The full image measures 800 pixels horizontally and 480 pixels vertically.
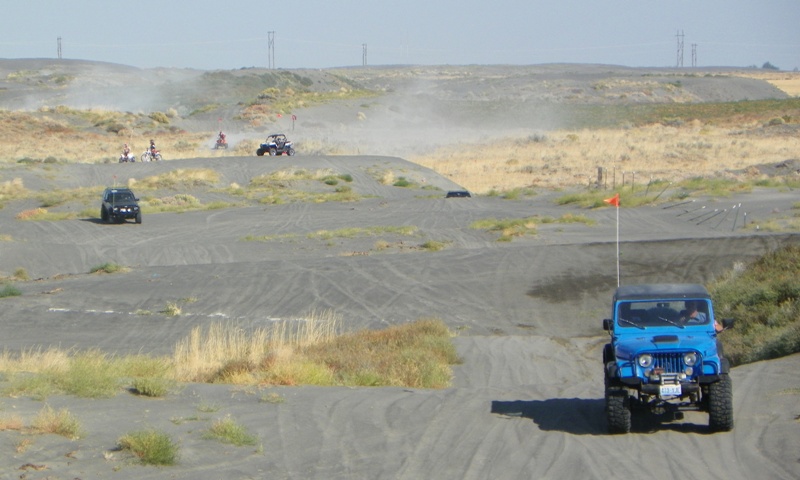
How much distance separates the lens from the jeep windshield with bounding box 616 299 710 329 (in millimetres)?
12086

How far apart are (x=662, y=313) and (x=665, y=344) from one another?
0.75 m

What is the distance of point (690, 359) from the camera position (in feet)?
38.0

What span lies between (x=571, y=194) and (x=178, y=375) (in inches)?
1446

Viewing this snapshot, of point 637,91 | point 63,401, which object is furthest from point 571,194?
point 637,91

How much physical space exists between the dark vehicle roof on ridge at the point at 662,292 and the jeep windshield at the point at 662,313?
0.07 meters

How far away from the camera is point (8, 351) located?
19516 mm

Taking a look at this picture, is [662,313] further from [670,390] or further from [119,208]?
[119,208]

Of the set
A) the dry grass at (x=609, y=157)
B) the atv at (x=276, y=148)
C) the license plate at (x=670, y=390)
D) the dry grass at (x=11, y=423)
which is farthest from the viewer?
the atv at (x=276, y=148)

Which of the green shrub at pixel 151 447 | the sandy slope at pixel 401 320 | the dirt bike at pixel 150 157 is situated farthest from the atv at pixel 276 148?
the green shrub at pixel 151 447

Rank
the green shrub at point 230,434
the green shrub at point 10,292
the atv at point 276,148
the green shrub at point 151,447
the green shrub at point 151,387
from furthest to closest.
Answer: the atv at point 276,148 < the green shrub at point 10,292 < the green shrub at point 151,387 < the green shrub at point 230,434 < the green shrub at point 151,447

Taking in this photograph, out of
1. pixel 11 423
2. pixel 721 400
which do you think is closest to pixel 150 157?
pixel 11 423

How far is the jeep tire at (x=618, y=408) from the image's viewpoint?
458 inches

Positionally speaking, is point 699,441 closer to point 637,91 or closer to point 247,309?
point 247,309

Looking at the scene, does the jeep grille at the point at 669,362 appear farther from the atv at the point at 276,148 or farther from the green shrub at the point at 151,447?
the atv at the point at 276,148
